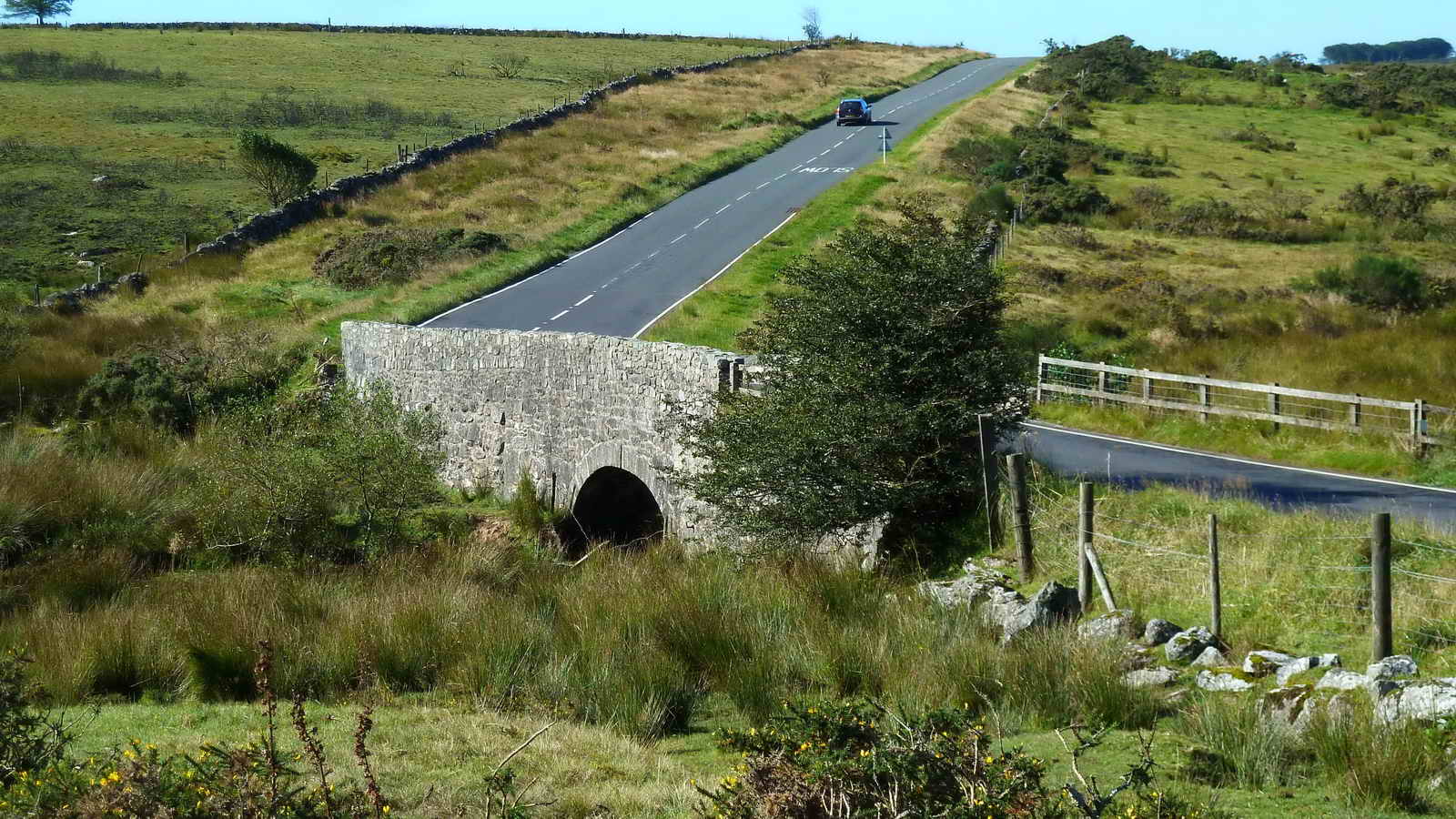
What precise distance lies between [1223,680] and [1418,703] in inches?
56.6

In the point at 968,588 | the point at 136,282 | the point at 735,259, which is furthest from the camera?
the point at 136,282

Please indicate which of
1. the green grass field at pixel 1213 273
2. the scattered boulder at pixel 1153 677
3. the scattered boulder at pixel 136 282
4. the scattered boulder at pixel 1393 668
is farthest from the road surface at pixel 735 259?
the scattered boulder at pixel 136 282

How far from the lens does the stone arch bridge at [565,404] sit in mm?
17484

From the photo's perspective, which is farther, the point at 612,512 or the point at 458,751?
the point at 612,512

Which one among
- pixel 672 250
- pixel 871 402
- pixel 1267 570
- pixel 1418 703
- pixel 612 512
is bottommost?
pixel 612 512

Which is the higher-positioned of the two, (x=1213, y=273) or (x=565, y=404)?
(x=565, y=404)

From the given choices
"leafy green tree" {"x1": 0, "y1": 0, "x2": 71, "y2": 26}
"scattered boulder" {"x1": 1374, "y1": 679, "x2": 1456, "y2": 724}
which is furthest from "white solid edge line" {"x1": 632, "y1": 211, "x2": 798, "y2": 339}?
"leafy green tree" {"x1": 0, "y1": 0, "x2": 71, "y2": 26}

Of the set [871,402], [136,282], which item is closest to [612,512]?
[871,402]

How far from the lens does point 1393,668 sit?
823 centimetres

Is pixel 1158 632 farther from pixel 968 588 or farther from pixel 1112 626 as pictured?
pixel 968 588

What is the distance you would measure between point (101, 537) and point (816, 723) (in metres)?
15.1

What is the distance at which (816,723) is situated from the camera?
634cm

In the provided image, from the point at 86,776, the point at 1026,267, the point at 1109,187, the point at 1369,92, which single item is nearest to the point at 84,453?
the point at 86,776

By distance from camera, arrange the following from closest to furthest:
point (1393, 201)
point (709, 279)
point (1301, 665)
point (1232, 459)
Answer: point (1301, 665) < point (1232, 459) < point (709, 279) < point (1393, 201)
